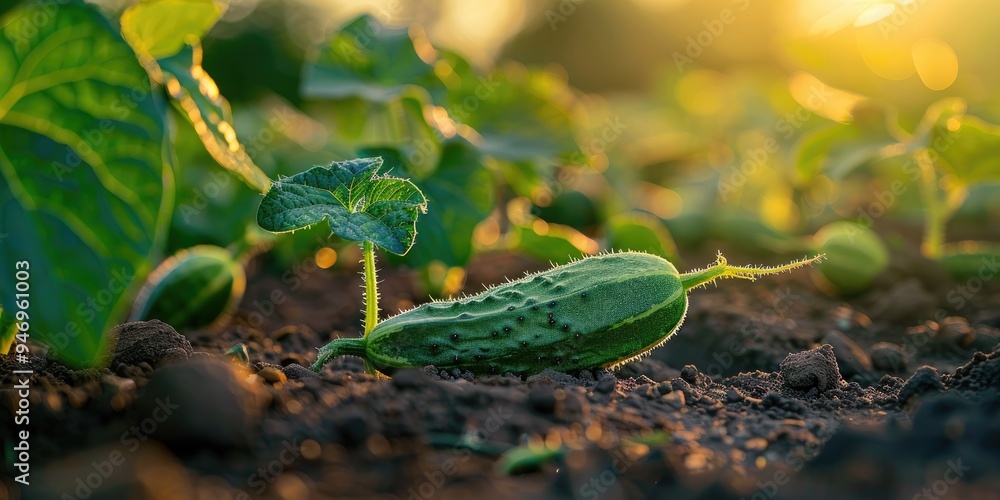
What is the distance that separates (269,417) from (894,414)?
4.57ft

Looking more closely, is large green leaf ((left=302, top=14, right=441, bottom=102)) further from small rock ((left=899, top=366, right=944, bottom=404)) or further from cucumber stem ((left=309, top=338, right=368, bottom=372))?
small rock ((left=899, top=366, right=944, bottom=404))

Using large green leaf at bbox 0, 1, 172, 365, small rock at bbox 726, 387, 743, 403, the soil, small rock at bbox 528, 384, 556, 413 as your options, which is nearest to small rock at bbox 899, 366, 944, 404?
the soil

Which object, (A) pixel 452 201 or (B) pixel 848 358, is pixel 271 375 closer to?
(A) pixel 452 201

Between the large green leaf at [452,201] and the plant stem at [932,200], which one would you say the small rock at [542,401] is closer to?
the large green leaf at [452,201]

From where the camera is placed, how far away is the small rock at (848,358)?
244cm

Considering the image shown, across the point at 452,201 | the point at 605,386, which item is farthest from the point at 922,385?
the point at 452,201

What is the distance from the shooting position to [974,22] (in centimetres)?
704

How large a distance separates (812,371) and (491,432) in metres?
1.01

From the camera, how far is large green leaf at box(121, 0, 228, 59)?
7.85ft

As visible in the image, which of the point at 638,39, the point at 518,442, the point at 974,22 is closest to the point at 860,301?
the point at 518,442

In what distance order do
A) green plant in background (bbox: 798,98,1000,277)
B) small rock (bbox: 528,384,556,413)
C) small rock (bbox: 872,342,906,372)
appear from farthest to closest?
green plant in background (bbox: 798,98,1000,277) → small rock (bbox: 872,342,906,372) → small rock (bbox: 528,384,556,413)

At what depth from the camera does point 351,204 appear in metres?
2.07

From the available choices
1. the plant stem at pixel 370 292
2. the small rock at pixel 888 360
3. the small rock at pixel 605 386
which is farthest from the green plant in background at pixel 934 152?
the plant stem at pixel 370 292

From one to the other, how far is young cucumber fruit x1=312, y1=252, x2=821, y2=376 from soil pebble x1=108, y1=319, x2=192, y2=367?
14.1 inches
